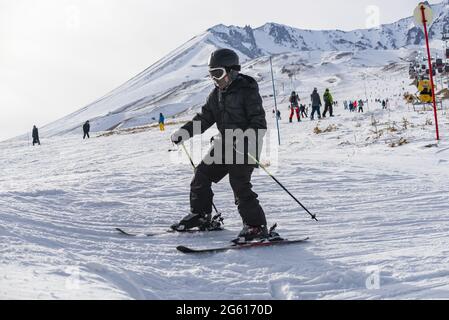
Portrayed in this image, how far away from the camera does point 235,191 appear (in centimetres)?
448

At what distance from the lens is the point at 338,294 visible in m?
3.01

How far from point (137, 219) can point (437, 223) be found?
10.6 ft

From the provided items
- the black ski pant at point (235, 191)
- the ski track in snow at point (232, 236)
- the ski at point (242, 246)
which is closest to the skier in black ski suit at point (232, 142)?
the black ski pant at point (235, 191)

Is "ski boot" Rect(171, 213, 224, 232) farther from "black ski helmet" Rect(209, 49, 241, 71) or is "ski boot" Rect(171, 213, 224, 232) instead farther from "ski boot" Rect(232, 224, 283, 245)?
"black ski helmet" Rect(209, 49, 241, 71)

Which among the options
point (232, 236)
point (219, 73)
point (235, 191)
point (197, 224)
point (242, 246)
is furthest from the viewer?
point (197, 224)

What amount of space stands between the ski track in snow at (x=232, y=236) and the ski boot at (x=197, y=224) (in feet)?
0.41

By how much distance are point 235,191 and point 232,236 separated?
532 millimetres

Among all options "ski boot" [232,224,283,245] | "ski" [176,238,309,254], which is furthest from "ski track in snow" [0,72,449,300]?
"ski boot" [232,224,283,245]

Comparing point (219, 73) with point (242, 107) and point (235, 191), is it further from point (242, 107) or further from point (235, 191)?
point (235, 191)

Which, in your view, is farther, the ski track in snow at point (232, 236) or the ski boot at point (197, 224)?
the ski boot at point (197, 224)

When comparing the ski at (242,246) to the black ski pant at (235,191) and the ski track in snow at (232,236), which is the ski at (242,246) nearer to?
the ski track in snow at (232,236)

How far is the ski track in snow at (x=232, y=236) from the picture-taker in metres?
3.03

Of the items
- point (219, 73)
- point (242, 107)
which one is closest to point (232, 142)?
point (242, 107)
